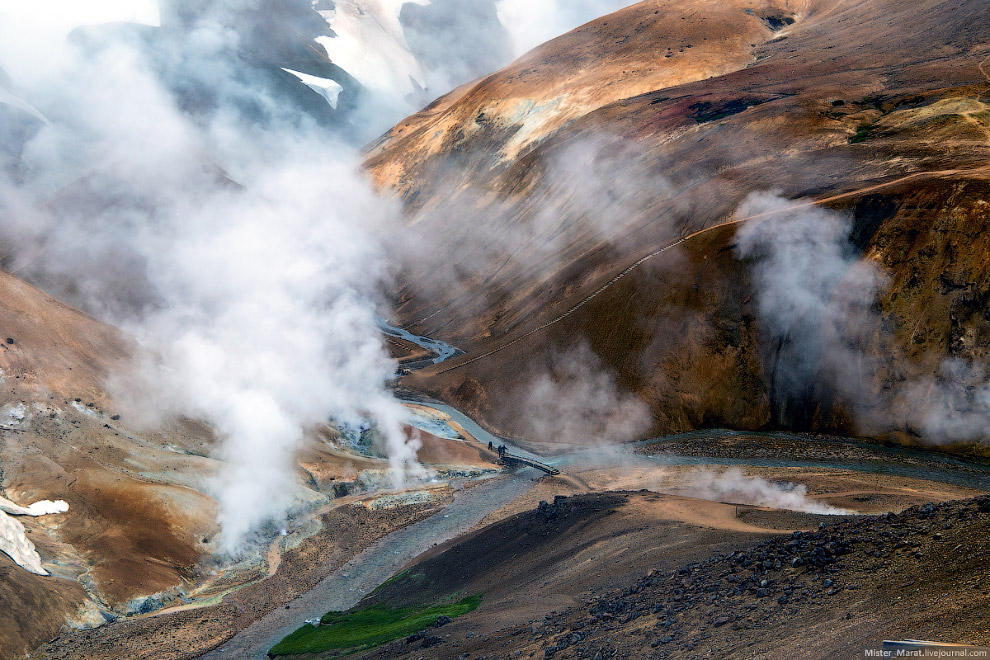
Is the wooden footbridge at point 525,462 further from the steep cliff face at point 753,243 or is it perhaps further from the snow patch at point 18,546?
the snow patch at point 18,546

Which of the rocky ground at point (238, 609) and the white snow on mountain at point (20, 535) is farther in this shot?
the white snow on mountain at point (20, 535)

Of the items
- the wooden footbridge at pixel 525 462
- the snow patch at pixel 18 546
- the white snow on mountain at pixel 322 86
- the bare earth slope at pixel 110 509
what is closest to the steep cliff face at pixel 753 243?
the wooden footbridge at pixel 525 462

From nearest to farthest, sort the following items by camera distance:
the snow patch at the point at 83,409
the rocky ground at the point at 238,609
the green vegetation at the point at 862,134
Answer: the rocky ground at the point at 238,609 → the snow patch at the point at 83,409 → the green vegetation at the point at 862,134

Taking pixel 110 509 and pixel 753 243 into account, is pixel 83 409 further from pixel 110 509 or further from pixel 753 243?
pixel 753 243

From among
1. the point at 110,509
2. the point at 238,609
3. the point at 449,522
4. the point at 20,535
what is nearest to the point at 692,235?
the point at 449,522

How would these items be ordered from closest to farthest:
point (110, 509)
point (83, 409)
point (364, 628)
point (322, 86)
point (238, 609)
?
1. point (364, 628)
2. point (238, 609)
3. point (110, 509)
4. point (83, 409)
5. point (322, 86)

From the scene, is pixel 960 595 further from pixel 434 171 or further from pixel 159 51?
pixel 159 51

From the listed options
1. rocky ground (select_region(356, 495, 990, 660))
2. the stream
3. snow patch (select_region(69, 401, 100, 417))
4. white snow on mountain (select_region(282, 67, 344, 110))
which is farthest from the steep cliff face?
white snow on mountain (select_region(282, 67, 344, 110))
